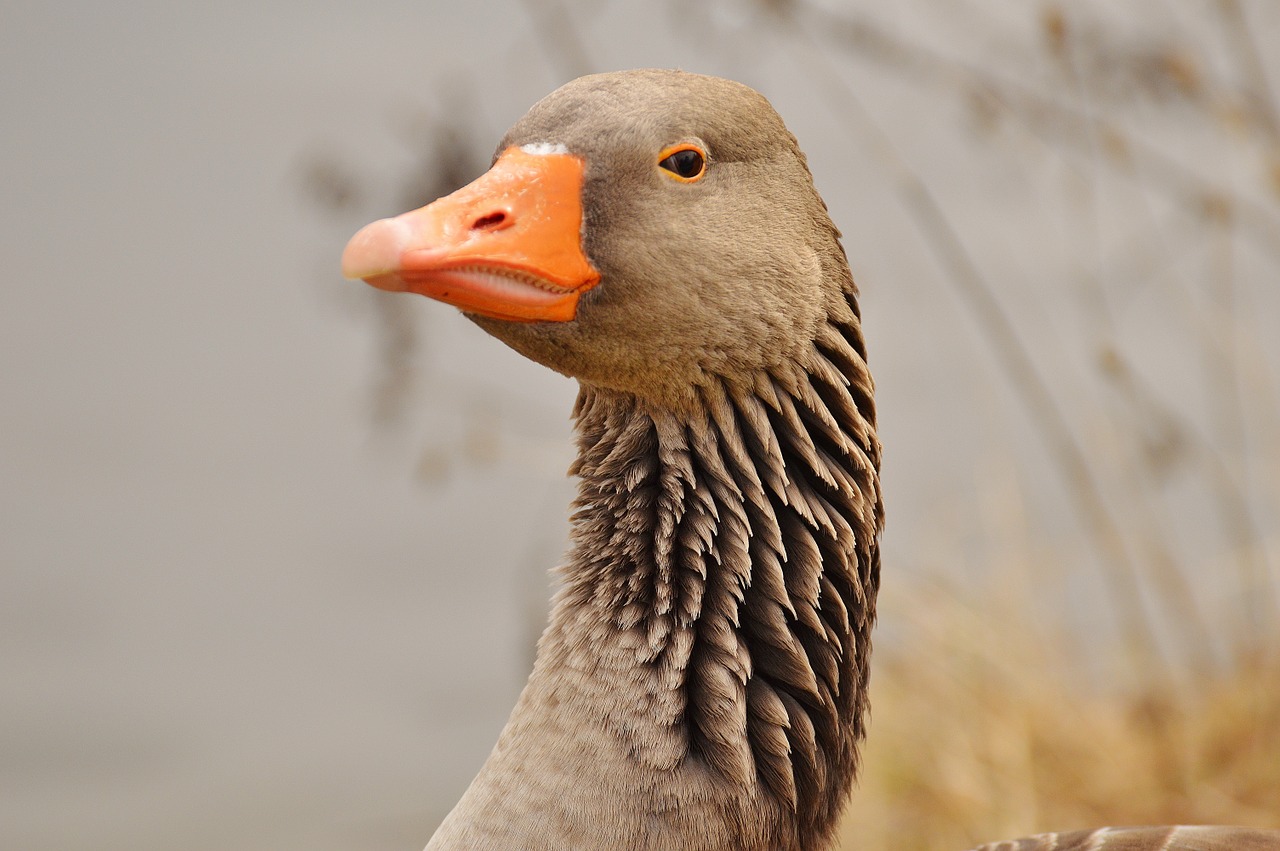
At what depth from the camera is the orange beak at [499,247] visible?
2.03 meters

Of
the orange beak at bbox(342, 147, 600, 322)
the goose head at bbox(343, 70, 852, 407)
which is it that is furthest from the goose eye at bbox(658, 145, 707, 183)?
the orange beak at bbox(342, 147, 600, 322)

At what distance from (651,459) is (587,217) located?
0.53 meters

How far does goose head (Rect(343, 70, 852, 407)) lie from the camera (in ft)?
7.16

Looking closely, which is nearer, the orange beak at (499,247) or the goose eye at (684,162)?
the orange beak at (499,247)

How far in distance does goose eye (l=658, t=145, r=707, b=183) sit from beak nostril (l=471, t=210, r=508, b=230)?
0.36 metres

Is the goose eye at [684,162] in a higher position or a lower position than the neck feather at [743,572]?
higher

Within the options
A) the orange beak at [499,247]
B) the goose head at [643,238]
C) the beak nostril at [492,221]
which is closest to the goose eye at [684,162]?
the goose head at [643,238]

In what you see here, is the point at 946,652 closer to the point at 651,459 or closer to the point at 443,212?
the point at 651,459

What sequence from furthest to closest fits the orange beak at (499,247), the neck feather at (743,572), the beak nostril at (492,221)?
the neck feather at (743,572), the beak nostril at (492,221), the orange beak at (499,247)

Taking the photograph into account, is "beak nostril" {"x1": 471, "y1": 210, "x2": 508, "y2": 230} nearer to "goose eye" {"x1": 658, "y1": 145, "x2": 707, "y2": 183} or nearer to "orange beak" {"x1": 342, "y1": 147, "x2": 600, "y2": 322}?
"orange beak" {"x1": 342, "y1": 147, "x2": 600, "y2": 322}

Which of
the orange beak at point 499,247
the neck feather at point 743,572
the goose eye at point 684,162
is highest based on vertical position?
the goose eye at point 684,162

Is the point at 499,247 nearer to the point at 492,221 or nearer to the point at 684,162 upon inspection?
the point at 492,221

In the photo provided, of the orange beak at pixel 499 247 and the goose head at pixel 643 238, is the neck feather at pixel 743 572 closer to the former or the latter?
the goose head at pixel 643 238

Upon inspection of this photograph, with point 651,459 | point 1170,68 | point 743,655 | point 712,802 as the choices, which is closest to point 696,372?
point 651,459
